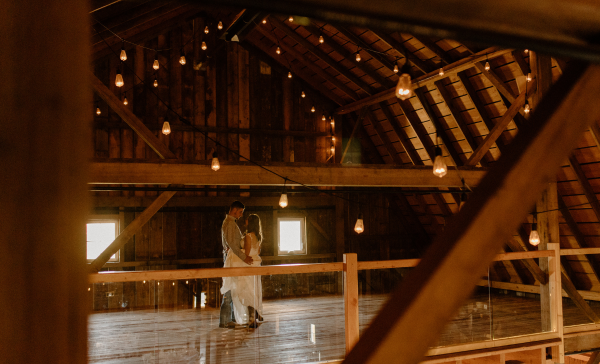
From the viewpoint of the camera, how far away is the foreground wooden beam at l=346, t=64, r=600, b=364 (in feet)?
2.37


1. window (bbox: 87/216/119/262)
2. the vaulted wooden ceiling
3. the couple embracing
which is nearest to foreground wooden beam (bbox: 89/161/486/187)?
the couple embracing

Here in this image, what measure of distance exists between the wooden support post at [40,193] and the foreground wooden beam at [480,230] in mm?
436

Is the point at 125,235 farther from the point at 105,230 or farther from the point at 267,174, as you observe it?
the point at 105,230

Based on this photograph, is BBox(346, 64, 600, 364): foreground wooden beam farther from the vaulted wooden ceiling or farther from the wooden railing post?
the vaulted wooden ceiling

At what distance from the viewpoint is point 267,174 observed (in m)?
6.32

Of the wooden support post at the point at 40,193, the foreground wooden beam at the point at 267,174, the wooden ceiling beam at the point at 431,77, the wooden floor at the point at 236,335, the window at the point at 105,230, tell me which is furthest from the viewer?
the window at the point at 105,230

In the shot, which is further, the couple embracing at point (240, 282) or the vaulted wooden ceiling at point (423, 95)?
the vaulted wooden ceiling at point (423, 95)

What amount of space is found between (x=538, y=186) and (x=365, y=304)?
4180 millimetres

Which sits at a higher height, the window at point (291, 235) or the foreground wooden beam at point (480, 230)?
the foreground wooden beam at point (480, 230)

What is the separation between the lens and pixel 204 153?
943cm

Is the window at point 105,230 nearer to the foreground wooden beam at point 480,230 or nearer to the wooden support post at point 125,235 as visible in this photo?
the wooden support post at point 125,235

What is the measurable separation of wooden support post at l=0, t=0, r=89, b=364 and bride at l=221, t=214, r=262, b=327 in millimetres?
4086

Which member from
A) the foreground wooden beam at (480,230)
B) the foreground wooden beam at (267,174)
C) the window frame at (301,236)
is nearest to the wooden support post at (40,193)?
the foreground wooden beam at (480,230)

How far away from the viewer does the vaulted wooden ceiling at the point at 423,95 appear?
22.8 feet
